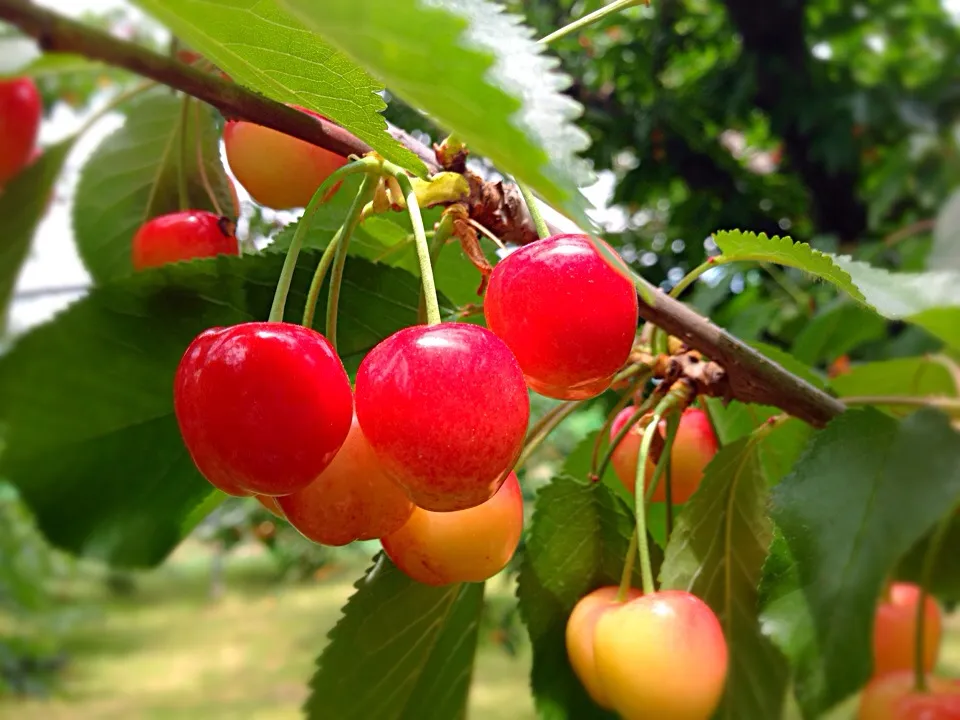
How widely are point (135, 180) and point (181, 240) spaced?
17cm

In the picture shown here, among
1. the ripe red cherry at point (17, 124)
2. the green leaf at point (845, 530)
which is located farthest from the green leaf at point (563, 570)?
the ripe red cherry at point (17, 124)

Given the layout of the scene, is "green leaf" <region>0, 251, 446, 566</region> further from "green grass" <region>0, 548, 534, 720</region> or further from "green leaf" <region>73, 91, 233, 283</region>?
"green grass" <region>0, 548, 534, 720</region>

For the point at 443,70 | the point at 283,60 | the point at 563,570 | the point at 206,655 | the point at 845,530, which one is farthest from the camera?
the point at 206,655

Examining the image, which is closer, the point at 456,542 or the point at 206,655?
the point at 456,542

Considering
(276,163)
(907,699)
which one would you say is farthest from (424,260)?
(907,699)

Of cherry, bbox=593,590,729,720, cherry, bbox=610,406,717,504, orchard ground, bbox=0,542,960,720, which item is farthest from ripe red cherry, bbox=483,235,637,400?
orchard ground, bbox=0,542,960,720

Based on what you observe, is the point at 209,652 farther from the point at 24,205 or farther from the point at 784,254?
the point at 784,254

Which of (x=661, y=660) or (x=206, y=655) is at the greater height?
(x=661, y=660)

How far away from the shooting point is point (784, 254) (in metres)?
0.41

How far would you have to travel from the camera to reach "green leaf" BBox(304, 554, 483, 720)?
45cm

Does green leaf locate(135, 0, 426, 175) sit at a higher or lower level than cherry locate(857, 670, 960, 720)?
higher

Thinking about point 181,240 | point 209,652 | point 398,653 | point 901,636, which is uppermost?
point 181,240

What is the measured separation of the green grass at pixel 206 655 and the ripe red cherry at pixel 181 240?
2.32m

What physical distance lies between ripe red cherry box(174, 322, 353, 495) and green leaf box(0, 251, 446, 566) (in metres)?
0.11
